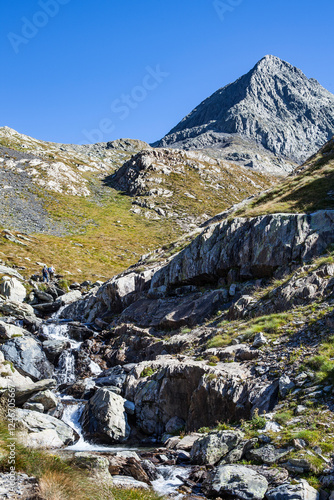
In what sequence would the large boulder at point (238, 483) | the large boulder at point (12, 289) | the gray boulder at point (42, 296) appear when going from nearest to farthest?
the large boulder at point (238, 483) → the large boulder at point (12, 289) → the gray boulder at point (42, 296)

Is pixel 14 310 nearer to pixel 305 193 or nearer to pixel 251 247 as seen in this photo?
pixel 251 247

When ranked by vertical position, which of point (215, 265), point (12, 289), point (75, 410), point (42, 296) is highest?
point (215, 265)

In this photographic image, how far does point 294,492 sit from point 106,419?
34.3 ft

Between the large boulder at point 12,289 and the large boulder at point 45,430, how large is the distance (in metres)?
23.1

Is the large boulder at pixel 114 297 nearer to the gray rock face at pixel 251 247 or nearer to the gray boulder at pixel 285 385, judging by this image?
the gray rock face at pixel 251 247

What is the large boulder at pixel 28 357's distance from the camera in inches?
872

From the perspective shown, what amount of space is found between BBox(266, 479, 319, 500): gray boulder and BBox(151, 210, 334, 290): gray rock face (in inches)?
575

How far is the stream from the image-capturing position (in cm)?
1035

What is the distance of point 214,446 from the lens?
435 inches

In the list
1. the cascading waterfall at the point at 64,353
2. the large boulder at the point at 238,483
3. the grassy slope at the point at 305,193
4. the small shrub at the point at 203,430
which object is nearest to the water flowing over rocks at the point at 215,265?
the grassy slope at the point at 305,193

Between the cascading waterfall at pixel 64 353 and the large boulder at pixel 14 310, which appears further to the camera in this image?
the large boulder at pixel 14 310

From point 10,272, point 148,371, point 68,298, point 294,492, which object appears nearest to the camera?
point 294,492

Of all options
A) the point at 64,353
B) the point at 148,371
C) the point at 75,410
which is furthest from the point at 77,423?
the point at 64,353

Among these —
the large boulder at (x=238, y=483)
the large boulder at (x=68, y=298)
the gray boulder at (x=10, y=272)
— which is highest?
the gray boulder at (x=10, y=272)
